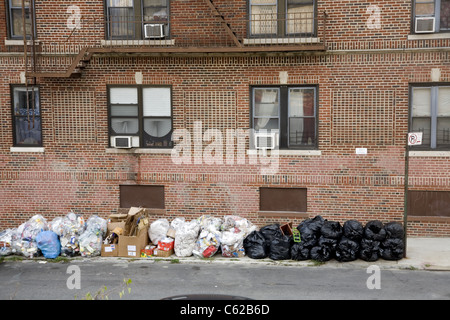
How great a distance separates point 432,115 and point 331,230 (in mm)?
4496

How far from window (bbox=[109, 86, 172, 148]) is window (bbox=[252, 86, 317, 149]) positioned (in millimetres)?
2516

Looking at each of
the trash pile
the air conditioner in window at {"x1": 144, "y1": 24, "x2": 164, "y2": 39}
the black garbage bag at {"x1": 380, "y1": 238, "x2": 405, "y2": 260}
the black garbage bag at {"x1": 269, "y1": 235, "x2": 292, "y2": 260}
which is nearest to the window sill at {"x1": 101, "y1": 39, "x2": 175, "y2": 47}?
the air conditioner in window at {"x1": 144, "y1": 24, "x2": 164, "y2": 39}

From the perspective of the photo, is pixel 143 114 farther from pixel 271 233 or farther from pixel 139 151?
pixel 271 233

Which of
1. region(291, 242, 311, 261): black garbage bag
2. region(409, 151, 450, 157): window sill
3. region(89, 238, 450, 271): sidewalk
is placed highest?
region(409, 151, 450, 157): window sill

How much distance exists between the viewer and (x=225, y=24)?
11.1 meters

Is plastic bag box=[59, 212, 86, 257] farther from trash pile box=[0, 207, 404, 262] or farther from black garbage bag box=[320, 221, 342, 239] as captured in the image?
black garbage bag box=[320, 221, 342, 239]

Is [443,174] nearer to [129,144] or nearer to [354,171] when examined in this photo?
[354,171]

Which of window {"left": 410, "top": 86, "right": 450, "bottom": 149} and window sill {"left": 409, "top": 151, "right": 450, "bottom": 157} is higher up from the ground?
window {"left": 410, "top": 86, "right": 450, "bottom": 149}

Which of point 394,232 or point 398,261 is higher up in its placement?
point 394,232

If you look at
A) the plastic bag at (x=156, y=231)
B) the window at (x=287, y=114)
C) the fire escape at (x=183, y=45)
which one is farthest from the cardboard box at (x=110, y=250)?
the window at (x=287, y=114)

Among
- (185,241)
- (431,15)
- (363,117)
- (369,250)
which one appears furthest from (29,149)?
(431,15)

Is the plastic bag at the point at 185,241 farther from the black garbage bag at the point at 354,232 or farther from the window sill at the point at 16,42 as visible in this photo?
the window sill at the point at 16,42

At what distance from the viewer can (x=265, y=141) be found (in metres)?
11.8

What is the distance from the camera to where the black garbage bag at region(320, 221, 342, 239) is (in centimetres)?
965
